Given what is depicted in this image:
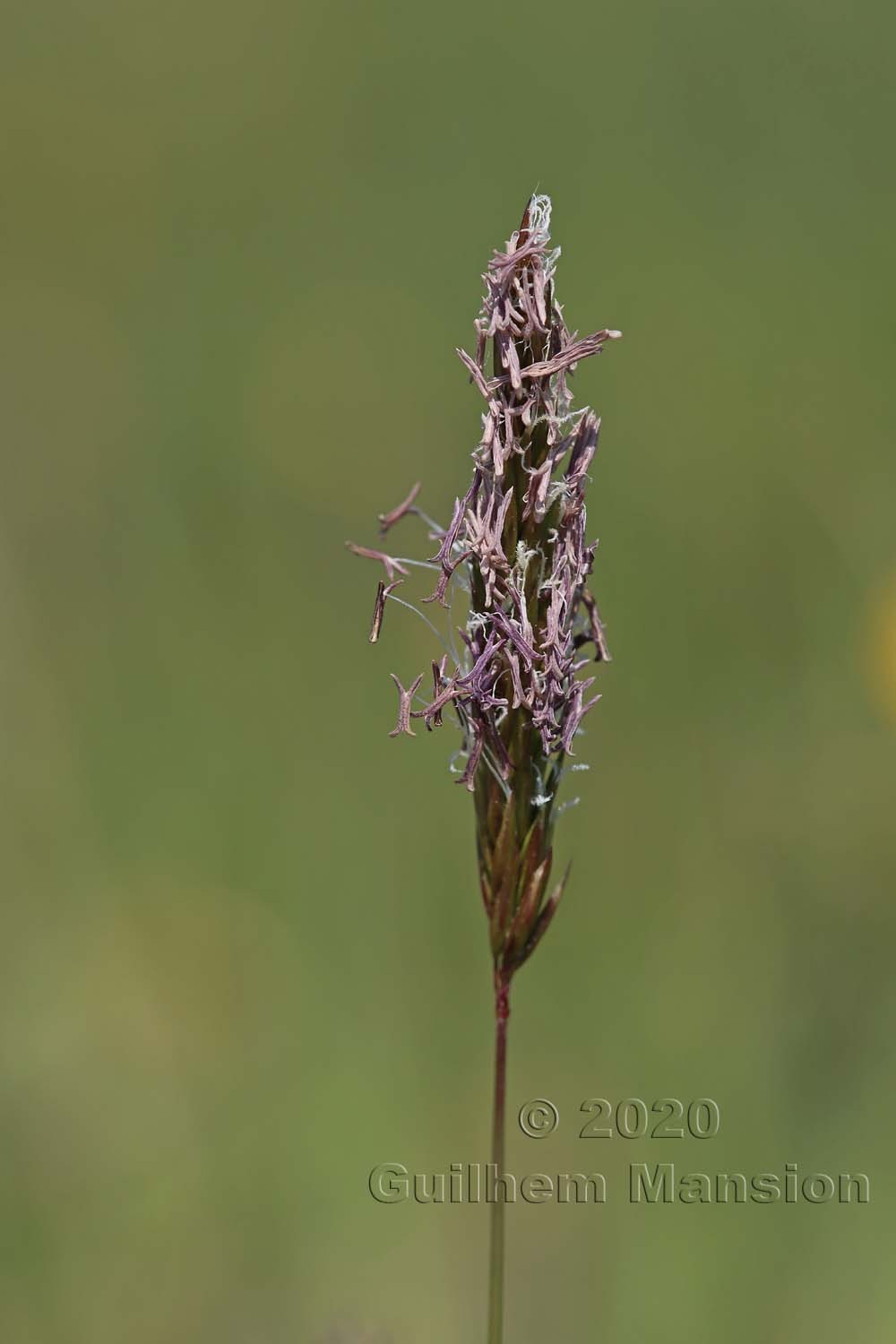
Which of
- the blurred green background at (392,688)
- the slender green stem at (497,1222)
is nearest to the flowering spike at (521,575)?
the slender green stem at (497,1222)

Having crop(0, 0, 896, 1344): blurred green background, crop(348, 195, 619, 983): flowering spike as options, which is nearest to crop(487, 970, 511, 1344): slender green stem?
crop(348, 195, 619, 983): flowering spike

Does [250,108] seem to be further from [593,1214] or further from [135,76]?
[593,1214]

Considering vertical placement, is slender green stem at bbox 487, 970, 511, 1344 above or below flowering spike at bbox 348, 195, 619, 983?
below

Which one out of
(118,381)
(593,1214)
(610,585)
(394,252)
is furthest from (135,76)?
(593,1214)

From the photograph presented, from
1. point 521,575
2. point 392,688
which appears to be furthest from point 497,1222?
point 392,688

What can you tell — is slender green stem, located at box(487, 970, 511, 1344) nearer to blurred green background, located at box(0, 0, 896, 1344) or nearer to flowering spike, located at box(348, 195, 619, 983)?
flowering spike, located at box(348, 195, 619, 983)

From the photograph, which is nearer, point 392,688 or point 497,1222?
point 497,1222

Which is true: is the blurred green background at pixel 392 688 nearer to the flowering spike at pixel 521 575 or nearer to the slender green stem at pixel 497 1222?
the slender green stem at pixel 497 1222

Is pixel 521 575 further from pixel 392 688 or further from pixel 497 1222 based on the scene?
pixel 392 688
